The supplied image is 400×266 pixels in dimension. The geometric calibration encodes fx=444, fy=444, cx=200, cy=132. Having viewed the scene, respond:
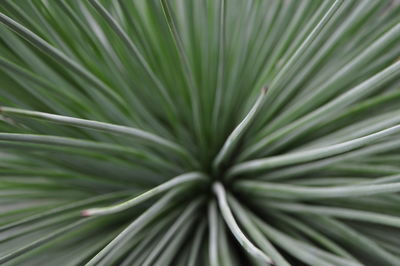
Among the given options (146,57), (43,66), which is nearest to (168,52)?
(146,57)

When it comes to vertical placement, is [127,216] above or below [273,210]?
above

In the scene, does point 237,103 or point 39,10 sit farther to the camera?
point 237,103

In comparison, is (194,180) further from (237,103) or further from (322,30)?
(322,30)

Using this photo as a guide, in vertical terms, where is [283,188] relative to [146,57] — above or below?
below

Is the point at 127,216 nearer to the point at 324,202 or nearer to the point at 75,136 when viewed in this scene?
the point at 75,136

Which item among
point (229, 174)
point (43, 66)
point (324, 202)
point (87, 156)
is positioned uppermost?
point (43, 66)

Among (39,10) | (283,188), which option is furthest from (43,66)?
(283,188)
